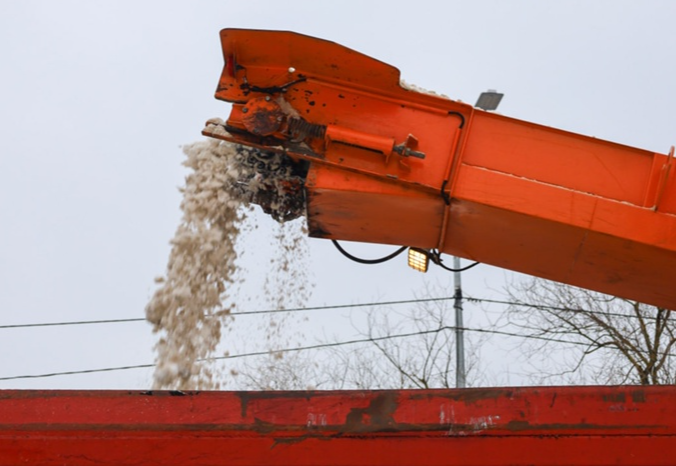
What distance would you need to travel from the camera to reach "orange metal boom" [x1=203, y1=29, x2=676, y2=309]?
3.30 meters

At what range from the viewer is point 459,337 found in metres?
9.93

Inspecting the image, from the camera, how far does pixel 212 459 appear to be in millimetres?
2553

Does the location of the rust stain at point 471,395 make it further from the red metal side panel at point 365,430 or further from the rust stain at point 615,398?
the rust stain at point 615,398

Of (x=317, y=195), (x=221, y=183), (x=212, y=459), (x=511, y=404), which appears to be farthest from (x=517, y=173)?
(x=212, y=459)

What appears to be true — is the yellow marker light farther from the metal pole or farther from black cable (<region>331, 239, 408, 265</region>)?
the metal pole

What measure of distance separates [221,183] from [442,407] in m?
1.84

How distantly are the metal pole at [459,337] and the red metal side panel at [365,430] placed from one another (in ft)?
23.1

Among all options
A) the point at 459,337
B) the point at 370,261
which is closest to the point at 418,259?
the point at 370,261

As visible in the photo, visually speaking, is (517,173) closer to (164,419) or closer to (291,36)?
(291,36)

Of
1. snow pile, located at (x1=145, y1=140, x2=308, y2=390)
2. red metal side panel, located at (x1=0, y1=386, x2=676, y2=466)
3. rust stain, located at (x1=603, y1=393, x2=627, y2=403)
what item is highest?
snow pile, located at (x1=145, y1=140, x2=308, y2=390)

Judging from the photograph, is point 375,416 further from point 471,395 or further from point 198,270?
point 198,270

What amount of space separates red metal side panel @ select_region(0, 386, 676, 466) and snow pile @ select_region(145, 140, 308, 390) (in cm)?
123

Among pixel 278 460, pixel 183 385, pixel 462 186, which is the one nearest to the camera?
pixel 278 460

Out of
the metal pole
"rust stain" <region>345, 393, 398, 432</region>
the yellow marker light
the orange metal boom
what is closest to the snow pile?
the orange metal boom
